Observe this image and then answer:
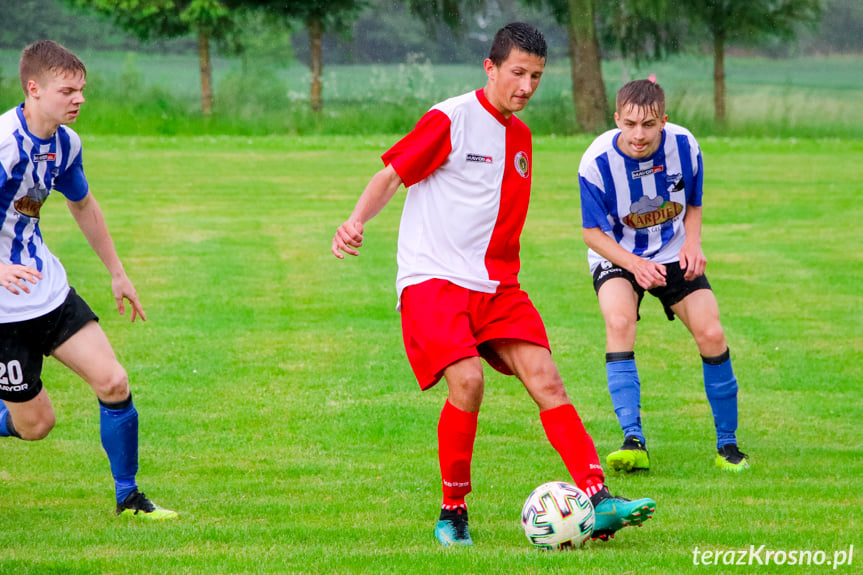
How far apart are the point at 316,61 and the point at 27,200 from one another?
30.5 meters

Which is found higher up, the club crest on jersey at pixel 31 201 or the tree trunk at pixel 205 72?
the club crest on jersey at pixel 31 201

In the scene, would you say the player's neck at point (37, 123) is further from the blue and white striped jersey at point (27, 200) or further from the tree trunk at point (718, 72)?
the tree trunk at point (718, 72)

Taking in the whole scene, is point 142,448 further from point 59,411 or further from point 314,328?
point 314,328

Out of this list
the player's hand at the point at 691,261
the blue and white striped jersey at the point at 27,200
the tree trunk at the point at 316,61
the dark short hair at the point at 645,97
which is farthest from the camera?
the tree trunk at the point at 316,61

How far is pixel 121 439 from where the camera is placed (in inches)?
217

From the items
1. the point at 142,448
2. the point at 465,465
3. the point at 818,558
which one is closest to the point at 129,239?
the point at 142,448

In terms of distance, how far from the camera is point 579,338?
1062 centimetres

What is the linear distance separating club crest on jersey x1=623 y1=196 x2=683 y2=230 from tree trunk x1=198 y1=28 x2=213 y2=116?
28.0 meters

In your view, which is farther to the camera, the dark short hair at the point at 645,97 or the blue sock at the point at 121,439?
the dark short hair at the point at 645,97

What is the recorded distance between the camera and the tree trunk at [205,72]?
33750 millimetres

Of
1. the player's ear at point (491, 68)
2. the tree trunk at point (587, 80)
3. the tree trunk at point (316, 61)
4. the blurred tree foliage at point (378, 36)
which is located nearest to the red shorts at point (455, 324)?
the player's ear at point (491, 68)

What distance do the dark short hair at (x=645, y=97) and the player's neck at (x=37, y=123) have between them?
2862 mm

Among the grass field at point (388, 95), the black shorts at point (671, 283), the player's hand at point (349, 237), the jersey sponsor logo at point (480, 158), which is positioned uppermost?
the jersey sponsor logo at point (480, 158)

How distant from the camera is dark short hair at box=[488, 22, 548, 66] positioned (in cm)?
494
